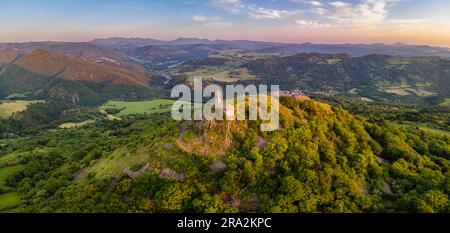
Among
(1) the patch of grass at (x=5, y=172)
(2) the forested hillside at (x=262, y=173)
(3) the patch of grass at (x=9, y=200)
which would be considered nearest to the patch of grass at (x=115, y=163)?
(2) the forested hillside at (x=262, y=173)

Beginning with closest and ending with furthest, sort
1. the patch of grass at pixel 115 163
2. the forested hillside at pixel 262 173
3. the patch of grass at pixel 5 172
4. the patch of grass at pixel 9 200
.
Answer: the forested hillside at pixel 262 173 → the patch of grass at pixel 115 163 → the patch of grass at pixel 9 200 → the patch of grass at pixel 5 172

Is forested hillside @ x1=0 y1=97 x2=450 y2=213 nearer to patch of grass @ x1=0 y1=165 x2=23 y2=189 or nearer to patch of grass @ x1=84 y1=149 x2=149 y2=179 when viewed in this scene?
patch of grass @ x1=84 y1=149 x2=149 y2=179

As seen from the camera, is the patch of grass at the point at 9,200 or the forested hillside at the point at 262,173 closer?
the forested hillside at the point at 262,173

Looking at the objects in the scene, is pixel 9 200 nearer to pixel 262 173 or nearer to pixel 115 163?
pixel 115 163

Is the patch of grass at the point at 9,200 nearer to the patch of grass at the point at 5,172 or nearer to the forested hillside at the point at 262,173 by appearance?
the forested hillside at the point at 262,173

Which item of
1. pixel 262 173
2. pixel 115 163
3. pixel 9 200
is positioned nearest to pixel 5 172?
pixel 9 200
